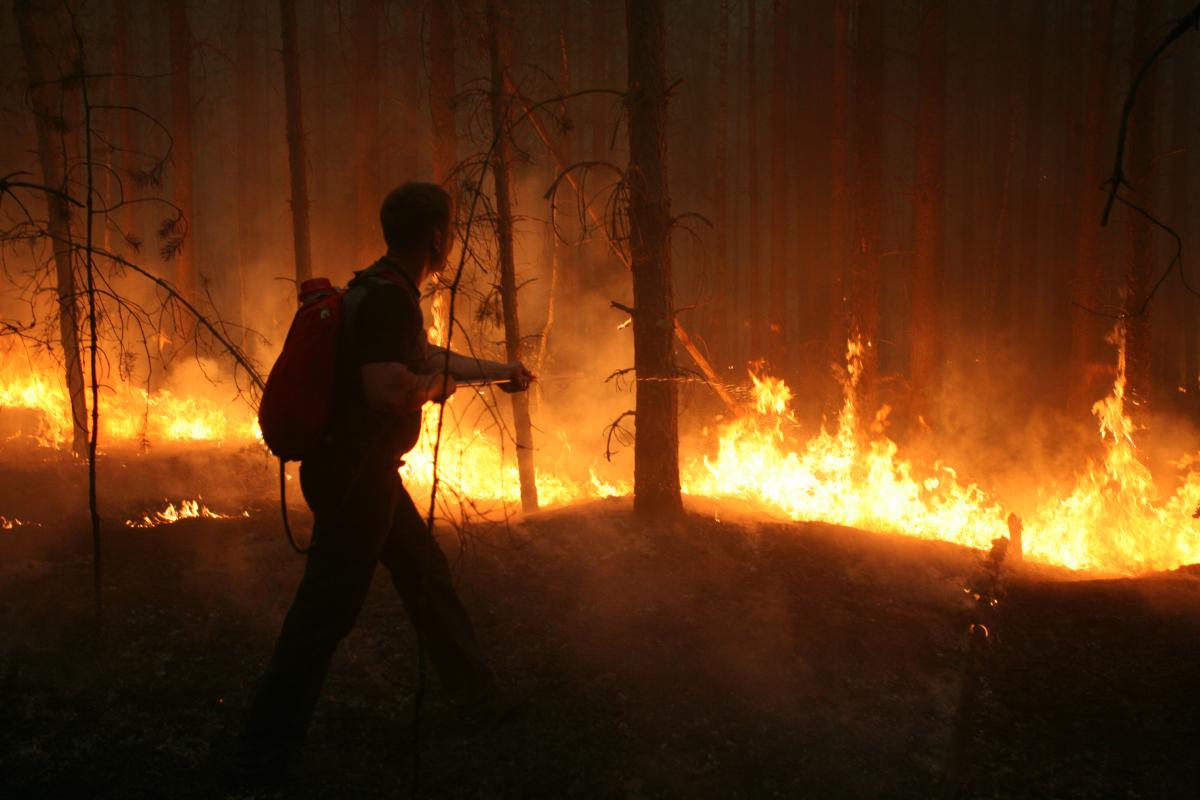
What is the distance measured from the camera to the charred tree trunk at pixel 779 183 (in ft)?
63.4

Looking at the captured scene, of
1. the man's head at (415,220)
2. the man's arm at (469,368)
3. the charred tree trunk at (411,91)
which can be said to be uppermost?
the charred tree trunk at (411,91)

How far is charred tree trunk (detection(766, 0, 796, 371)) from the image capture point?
19328 mm

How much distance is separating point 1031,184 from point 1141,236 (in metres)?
14.9

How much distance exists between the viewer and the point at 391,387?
313cm

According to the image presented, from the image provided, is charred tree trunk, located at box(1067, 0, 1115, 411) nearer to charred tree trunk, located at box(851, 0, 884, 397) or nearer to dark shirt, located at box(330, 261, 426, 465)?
charred tree trunk, located at box(851, 0, 884, 397)

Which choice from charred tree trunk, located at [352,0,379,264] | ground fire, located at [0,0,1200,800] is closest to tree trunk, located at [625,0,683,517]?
ground fire, located at [0,0,1200,800]

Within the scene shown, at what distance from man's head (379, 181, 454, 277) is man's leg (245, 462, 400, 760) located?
3.42 feet

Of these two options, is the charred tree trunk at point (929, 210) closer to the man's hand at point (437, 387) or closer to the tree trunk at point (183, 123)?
the man's hand at point (437, 387)

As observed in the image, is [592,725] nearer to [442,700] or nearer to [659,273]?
[442,700]

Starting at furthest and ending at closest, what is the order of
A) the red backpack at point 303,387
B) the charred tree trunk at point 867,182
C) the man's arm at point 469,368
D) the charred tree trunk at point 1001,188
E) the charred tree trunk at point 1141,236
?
the charred tree trunk at point 1001,188
the charred tree trunk at point 867,182
the charred tree trunk at point 1141,236
the man's arm at point 469,368
the red backpack at point 303,387

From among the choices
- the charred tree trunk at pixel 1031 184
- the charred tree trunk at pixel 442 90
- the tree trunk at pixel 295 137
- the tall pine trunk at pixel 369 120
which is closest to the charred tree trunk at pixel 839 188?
the charred tree trunk at pixel 442 90

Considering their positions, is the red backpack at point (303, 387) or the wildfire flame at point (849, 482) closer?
the red backpack at point (303, 387)

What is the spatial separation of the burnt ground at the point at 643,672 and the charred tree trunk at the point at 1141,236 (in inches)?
255

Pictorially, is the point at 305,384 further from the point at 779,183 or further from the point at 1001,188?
the point at 1001,188
